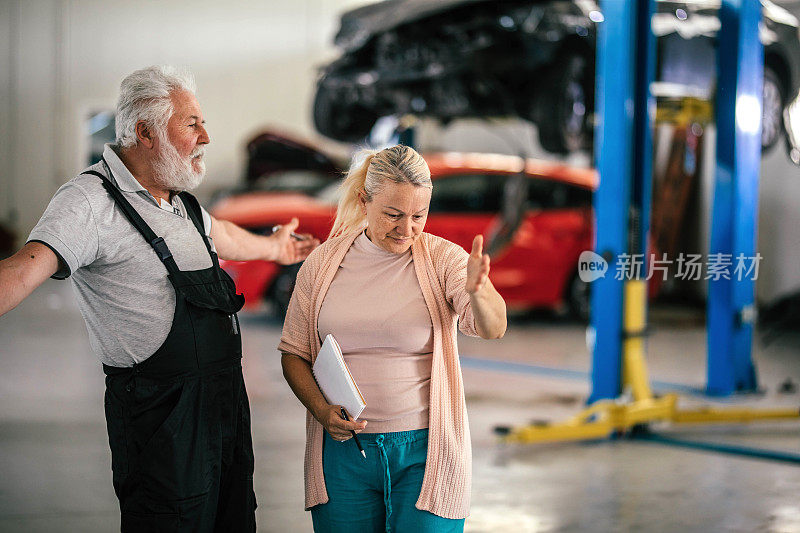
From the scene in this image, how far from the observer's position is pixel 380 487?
1718 millimetres

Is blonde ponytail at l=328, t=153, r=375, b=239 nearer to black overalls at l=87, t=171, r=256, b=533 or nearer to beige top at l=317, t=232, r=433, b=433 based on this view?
beige top at l=317, t=232, r=433, b=433

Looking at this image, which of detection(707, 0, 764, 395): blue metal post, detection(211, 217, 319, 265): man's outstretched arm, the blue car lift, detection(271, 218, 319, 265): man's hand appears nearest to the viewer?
detection(211, 217, 319, 265): man's outstretched arm

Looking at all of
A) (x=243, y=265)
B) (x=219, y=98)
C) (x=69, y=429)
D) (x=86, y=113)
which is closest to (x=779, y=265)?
(x=243, y=265)

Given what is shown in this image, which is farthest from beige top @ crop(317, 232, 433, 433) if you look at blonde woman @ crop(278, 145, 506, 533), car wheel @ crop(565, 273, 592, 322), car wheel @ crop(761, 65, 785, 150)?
car wheel @ crop(565, 273, 592, 322)

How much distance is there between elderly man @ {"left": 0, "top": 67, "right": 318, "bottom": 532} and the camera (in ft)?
5.66

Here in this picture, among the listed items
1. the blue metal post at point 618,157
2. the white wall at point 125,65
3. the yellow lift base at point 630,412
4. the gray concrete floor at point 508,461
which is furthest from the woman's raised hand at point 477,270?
the white wall at point 125,65

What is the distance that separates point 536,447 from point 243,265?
345 cm

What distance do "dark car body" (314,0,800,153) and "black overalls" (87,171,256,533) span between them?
375 centimetres

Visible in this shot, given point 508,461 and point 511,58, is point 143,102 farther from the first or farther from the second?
point 511,58

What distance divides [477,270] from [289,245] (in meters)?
0.75

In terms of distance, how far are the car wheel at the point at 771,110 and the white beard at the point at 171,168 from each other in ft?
13.4

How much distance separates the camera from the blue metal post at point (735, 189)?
4.80 meters

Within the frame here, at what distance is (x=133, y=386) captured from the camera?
5.74ft

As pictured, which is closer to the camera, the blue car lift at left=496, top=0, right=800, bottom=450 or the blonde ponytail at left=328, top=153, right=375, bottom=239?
the blonde ponytail at left=328, top=153, right=375, bottom=239
